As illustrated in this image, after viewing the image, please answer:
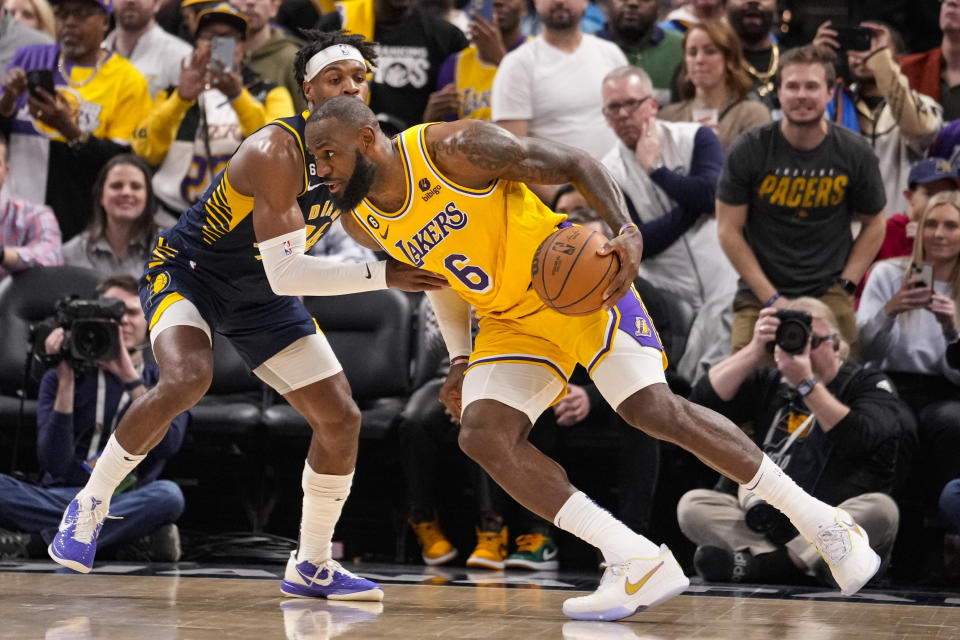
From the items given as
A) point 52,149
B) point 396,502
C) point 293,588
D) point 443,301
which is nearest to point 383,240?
point 443,301

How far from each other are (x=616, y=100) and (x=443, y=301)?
2.47m

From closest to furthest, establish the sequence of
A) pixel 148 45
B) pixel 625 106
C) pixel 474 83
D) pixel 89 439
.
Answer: pixel 89 439 → pixel 625 106 → pixel 474 83 → pixel 148 45

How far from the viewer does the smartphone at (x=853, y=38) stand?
272 inches

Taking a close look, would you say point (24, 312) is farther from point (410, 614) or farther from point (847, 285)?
point (847, 285)

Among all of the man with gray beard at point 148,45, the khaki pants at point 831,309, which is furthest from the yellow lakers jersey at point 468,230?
the man with gray beard at point 148,45

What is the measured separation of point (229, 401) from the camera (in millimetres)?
6617

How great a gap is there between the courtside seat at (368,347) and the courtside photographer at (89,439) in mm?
625

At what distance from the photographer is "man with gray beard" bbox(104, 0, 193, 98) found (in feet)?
25.3

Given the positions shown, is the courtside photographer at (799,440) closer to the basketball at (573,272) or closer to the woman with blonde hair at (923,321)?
the woman with blonde hair at (923,321)

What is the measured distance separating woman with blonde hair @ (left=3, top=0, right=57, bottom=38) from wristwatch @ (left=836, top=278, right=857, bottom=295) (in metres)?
5.10

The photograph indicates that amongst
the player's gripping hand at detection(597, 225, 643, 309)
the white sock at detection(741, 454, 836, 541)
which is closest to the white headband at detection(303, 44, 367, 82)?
the player's gripping hand at detection(597, 225, 643, 309)

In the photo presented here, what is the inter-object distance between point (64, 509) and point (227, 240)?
6.25 feet

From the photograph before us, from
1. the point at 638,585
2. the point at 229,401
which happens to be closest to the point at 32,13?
the point at 229,401

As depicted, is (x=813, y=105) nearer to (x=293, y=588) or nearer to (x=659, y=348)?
(x=659, y=348)
